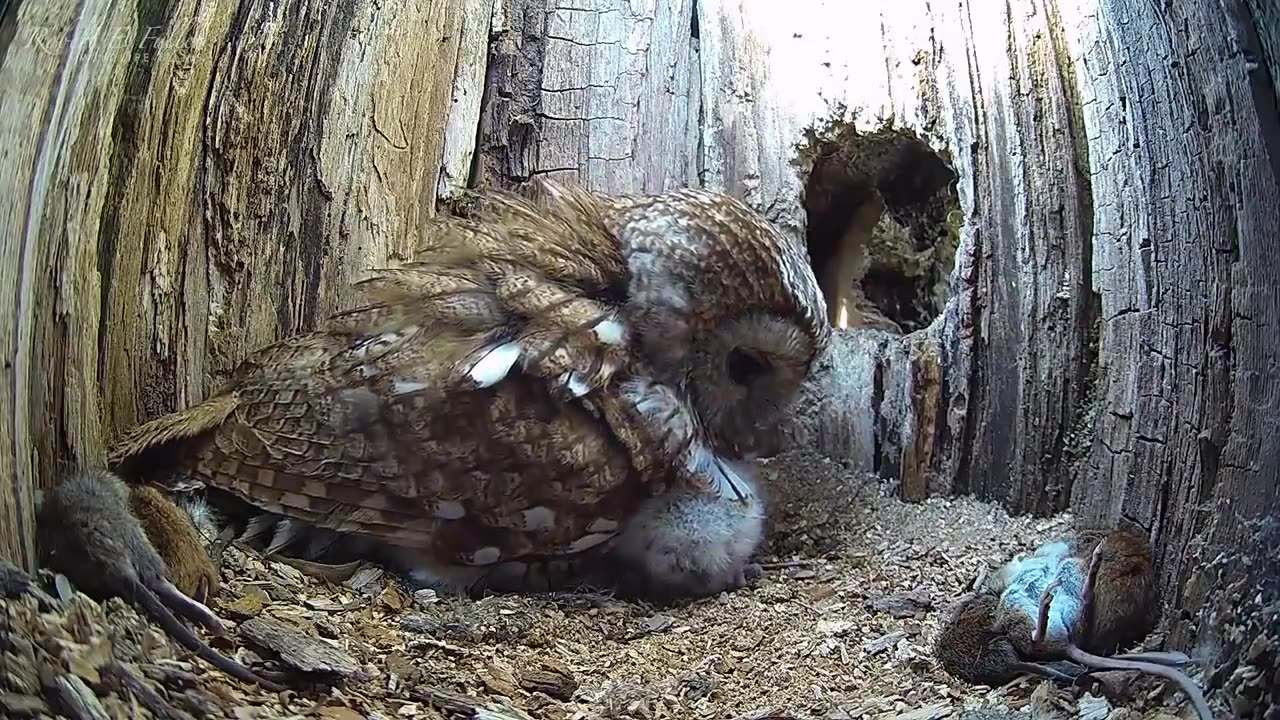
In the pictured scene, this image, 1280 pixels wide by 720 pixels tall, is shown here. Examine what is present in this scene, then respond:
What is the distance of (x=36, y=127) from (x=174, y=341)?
435 mm

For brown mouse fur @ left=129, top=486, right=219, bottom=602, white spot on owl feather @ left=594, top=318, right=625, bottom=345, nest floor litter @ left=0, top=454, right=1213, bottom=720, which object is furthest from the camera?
white spot on owl feather @ left=594, top=318, right=625, bottom=345

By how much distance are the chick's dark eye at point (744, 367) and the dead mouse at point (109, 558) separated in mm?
982

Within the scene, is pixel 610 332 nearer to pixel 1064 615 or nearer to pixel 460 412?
pixel 460 412

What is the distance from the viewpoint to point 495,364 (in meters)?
1.46

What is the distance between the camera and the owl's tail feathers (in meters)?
1.08

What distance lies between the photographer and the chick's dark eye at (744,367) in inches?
69.0

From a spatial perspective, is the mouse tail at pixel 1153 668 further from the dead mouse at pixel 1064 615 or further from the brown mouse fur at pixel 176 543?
the brown mouse fur at pixel 176 543

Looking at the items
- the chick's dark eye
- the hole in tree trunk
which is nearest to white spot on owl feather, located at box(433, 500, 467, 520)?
the chick's dark eye

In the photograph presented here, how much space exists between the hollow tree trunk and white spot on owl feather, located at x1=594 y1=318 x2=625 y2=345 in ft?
0.91

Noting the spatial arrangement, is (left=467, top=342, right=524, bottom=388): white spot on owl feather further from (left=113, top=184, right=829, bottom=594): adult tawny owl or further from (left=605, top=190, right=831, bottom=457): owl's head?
(left=605, top=190, right=831, bottom=457): owl's head

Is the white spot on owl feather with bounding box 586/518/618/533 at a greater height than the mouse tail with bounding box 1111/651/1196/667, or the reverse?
the white spot on owl feather with bounding box 586/518/618/533

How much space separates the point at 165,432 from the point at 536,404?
1.59 feet

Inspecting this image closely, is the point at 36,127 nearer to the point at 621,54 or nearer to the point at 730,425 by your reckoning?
the point at 621,54

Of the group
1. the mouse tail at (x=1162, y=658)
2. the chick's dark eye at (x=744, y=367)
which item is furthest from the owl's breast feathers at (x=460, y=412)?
the mouse tail at (x=1162, y=658)
